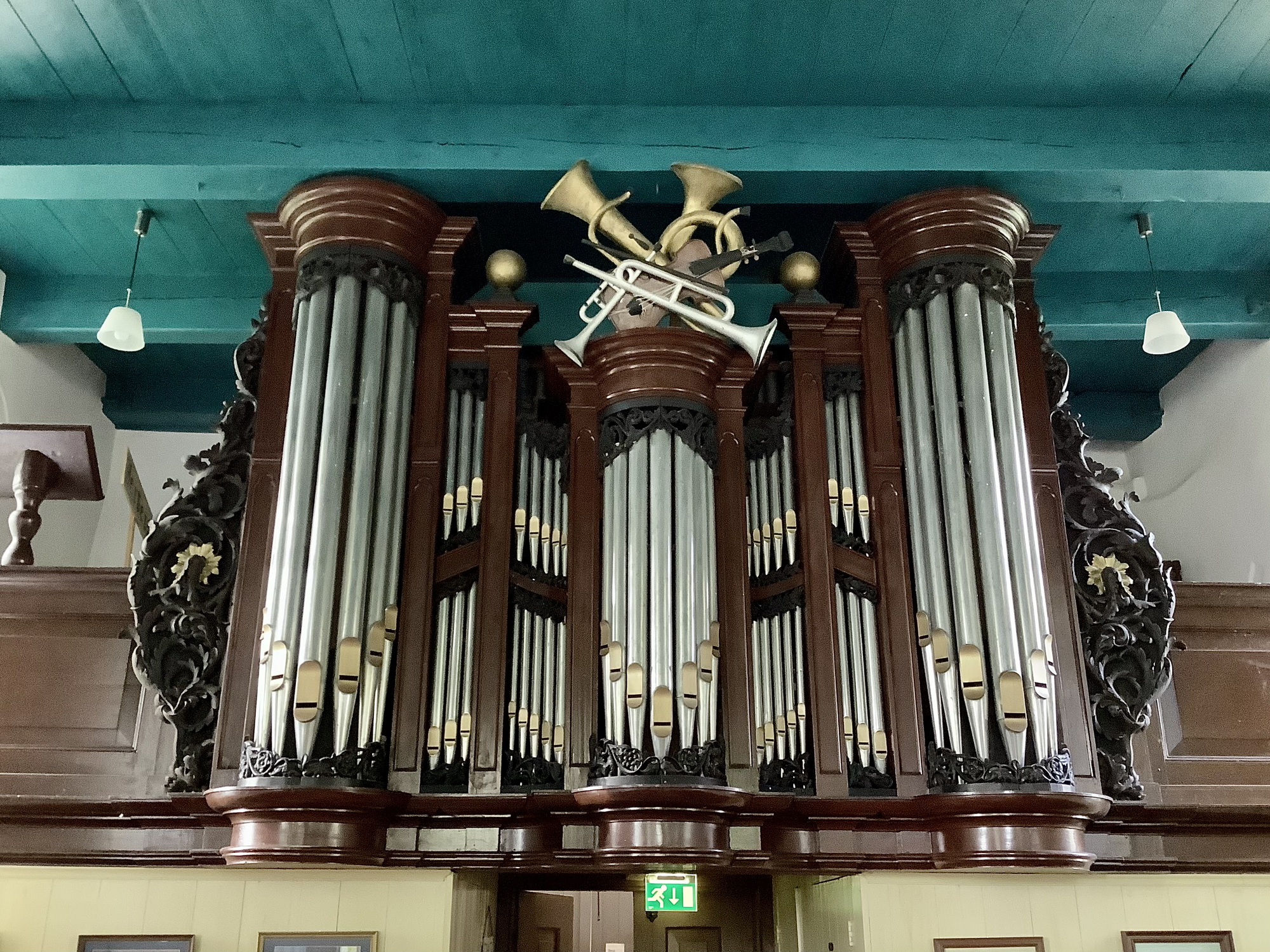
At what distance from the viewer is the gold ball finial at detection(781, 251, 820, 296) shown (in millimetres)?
5695

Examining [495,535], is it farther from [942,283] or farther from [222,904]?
[942,283]

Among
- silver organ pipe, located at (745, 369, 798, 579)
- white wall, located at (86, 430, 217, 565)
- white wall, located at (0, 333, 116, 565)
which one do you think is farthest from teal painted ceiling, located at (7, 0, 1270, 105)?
white wall, located at (86, 430, 217, 565)

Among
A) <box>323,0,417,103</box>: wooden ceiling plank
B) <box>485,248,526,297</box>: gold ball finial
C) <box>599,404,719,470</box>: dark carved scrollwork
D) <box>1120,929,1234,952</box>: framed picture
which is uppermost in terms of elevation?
<box>323,0,417,103</box>: wooden ceiling plank

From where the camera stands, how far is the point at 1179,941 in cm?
500

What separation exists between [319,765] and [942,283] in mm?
3421

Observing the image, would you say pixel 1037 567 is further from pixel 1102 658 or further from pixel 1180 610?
pixel 1180 610

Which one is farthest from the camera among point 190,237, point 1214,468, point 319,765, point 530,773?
point 1214,468

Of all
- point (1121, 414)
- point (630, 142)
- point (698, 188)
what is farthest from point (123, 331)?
point (1121, 414)

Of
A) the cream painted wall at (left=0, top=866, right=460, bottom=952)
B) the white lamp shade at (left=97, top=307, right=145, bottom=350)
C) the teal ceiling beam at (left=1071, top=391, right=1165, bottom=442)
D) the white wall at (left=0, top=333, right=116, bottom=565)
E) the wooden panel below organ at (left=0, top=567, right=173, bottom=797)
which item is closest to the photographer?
the cream painted wall at (left=0, top=866, right=460, bottom=952)

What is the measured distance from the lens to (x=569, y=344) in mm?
5281

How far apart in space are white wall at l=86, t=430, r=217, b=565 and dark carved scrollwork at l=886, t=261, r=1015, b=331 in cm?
442

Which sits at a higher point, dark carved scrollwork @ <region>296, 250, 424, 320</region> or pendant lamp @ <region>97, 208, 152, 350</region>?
dark carved scrollwork @ <region>296, 250, 424, 320</region>

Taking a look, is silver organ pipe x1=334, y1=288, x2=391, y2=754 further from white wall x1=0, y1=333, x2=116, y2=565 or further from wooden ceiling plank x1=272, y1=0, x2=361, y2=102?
white wall x1=0, y1=333, x2=116, y2=565

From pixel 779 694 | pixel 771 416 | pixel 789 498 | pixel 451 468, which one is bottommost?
pixel 779 694
